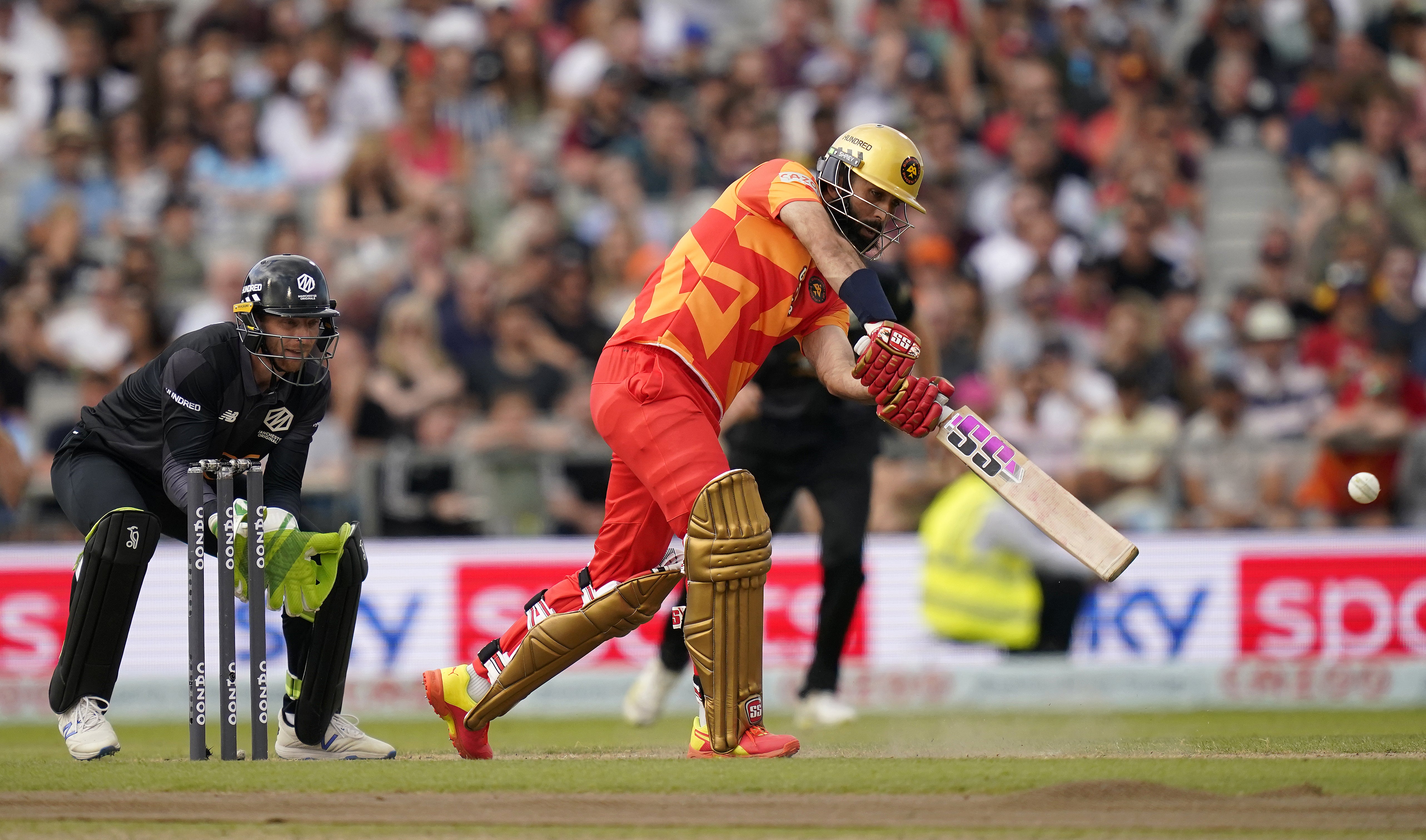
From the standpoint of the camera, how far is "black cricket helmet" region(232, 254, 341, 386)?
19.4 feet

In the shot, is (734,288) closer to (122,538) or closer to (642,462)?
(642,462)

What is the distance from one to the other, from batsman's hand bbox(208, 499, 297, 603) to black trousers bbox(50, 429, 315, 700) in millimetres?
129

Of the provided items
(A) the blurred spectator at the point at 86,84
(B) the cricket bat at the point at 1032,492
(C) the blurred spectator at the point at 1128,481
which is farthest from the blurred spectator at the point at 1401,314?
(A) the blurred spectator at the point at 86,84

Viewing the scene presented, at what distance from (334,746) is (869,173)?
285cm

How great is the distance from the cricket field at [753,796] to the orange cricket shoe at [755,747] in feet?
0.40

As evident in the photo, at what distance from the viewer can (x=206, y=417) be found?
5879 millimetres

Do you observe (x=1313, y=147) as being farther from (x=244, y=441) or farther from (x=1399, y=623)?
(x=244, y=441)

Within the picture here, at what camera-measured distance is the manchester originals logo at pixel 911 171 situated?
5.86 metres

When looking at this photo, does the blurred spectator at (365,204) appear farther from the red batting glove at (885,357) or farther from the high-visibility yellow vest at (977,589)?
the red batting glove at (885,357)

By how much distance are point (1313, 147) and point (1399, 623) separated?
558 centimetres

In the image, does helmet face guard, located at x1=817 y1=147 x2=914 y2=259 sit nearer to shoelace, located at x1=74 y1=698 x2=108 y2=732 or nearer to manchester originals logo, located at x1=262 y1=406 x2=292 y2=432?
manchester originals logo, located at x1=262 y1=406 x2=292 y2=432

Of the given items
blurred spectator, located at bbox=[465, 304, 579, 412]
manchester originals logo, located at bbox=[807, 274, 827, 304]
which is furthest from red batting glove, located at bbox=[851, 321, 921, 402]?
blurred spectator, located at bbox=[465, 304, 579, 412]

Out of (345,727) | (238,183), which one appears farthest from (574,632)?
(238,183)

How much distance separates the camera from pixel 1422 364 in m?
11.7
